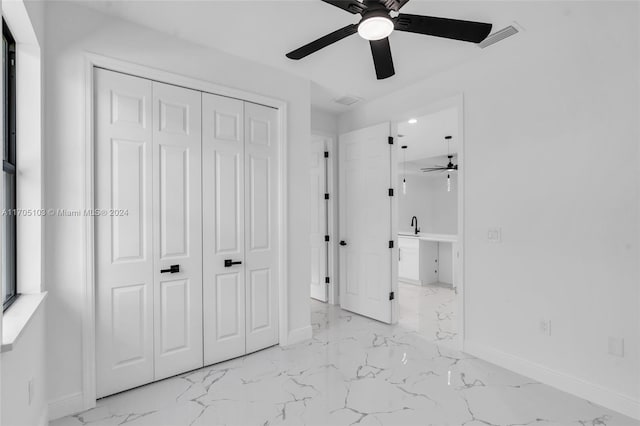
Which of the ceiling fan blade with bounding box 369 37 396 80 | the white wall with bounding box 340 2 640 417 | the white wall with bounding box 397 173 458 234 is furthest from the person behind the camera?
the white wall with bounding box 397 173 458 234

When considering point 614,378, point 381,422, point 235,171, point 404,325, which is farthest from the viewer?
point 404,325

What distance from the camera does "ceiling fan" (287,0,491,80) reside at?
1708 mm

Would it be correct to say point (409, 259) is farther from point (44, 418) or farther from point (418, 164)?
point (44, 418)

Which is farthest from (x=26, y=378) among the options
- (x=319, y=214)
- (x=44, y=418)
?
(x=319, y=214)

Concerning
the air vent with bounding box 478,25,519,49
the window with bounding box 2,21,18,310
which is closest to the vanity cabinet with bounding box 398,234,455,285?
the air vent with bounding box 478,25,519,49

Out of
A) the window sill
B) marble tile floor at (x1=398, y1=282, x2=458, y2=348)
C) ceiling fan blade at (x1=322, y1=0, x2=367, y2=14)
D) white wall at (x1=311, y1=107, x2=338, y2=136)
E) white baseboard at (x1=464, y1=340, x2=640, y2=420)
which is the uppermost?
white wall at (x1=311, y1=107, x2=338, y2=136)

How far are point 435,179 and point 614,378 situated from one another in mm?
7217

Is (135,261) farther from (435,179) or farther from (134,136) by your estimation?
(435,179)

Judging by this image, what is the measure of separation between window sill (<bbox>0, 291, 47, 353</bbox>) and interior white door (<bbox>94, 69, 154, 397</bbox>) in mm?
430

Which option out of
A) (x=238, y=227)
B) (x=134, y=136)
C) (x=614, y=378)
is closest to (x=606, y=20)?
(x=614, y=378)

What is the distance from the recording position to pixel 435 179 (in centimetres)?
902

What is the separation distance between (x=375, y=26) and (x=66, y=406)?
9.70ft

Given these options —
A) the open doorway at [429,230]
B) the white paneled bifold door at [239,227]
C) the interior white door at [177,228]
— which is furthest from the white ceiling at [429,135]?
the interior white door at [177,228]

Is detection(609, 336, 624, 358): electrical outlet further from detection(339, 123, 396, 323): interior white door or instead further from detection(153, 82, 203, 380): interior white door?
detection(153, 82, 203, 380): interior white door
